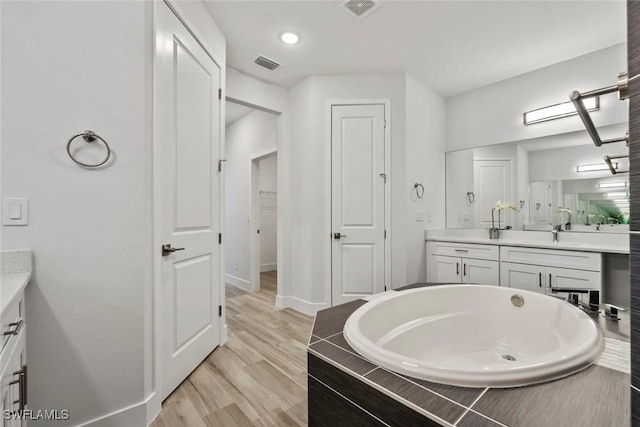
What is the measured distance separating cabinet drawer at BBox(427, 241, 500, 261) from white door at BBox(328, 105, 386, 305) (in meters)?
0.68

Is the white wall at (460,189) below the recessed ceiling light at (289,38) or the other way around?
below

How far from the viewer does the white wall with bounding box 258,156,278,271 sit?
233 inches

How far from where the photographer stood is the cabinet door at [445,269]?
3.07 meters

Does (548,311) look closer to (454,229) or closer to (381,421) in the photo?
(381,421)

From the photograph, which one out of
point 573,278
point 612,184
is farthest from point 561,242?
point 612,184

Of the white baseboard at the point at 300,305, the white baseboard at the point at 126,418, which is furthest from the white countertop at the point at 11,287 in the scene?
the white baseboard at the point at 300,305

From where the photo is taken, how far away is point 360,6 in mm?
2135

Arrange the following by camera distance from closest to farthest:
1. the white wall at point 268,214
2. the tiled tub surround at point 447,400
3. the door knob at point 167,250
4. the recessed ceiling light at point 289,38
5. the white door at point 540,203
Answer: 1. the tiled tub surround at point 447,400
2. the door knob at point 167,250
3. the recessed ceiling light at point 289,38
4. the white door at point 540,203
5. the white wall at point 268,214

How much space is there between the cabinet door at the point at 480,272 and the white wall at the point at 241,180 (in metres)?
2.78

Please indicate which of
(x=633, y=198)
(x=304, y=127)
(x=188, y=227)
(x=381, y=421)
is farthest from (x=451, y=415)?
(x=304, y=127)

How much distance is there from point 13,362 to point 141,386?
68 centimetres

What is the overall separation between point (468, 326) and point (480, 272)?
1.20m

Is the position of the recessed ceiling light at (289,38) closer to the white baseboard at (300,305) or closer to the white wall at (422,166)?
the white wall at (422,166)
